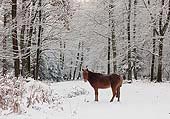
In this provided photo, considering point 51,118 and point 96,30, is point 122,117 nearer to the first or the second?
point 51,118

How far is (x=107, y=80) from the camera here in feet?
44.6

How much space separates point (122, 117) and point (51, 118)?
6.59ft

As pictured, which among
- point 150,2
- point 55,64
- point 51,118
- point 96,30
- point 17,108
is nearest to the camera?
point 51,118

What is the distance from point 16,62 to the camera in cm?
1836

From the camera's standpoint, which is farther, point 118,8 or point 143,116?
point 118,8

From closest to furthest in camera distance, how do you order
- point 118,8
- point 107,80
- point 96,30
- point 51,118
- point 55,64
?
point 51,118 < point 107,80 < point 118,8 < point 96,30 < point 55,64

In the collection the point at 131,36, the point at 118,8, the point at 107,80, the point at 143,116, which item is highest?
the point at 118,8

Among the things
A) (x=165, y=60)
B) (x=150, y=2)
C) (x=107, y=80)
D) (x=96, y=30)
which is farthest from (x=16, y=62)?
(x=165, y=60)

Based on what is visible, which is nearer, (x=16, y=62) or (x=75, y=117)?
(x=75, y=117)

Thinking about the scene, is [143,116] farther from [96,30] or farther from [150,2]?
[96,30]

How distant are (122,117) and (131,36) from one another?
84.8 ft

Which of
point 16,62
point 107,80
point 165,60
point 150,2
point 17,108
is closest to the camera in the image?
point 17,108

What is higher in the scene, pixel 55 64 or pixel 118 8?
pixel 118 8

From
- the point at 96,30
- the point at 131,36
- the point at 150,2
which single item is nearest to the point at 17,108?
the point at 150,2
